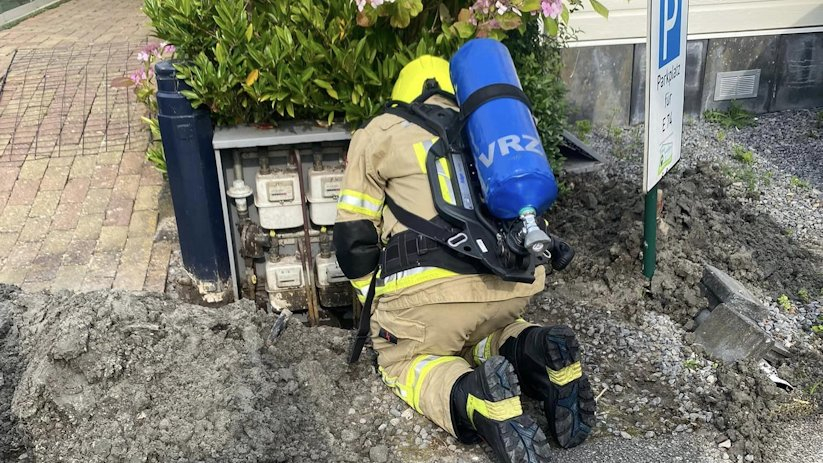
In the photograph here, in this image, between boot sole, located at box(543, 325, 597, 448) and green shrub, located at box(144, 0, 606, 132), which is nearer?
boot sole, located at box(543, 325, 597, 448)

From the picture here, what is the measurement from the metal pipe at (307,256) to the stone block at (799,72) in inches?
180

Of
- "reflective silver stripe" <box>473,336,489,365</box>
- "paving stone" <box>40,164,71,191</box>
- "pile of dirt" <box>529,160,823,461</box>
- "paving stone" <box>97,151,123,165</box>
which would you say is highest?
"paving stone" <box>97,151,123,165</box>

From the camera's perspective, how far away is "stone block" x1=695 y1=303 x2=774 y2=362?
11.3 ft

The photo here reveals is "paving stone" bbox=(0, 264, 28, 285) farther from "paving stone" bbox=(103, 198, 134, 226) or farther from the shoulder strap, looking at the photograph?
the shoulder strap

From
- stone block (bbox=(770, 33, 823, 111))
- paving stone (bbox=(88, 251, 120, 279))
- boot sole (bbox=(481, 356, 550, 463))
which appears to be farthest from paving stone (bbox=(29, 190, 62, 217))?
stone block (bbox=(770, 33, 823, 111))

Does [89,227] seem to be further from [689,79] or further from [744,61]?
[744,61]

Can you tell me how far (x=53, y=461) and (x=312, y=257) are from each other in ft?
5.35

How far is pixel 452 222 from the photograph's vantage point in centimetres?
303

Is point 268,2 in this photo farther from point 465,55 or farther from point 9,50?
point 9,50

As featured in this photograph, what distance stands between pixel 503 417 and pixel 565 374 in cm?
37

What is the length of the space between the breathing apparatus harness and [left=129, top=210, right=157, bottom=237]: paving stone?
78.2 inches

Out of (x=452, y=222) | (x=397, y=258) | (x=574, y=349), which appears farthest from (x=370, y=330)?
(x=574, y=349)

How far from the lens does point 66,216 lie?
472 centimetres

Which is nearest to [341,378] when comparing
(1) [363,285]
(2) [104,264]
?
(1) [363,285]
